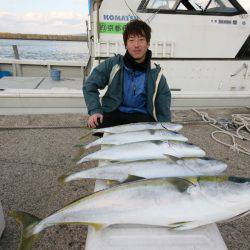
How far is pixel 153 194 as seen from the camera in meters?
1.81

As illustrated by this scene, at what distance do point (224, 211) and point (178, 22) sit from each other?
6.36 metres

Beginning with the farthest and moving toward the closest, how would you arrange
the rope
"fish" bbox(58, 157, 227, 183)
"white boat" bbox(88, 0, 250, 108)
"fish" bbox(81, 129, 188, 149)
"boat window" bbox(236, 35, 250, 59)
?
"boat window" bbox(236, 35, 250, 59)
"white boat" bbox(88, 0, 250, 108)
the rope
"fish" bbox(81, 129, 188, 149)
"fish" bbox(58, 157, 227, 183)

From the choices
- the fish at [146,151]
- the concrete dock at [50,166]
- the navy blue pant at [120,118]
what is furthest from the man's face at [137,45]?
the concrete dock at [50,166]

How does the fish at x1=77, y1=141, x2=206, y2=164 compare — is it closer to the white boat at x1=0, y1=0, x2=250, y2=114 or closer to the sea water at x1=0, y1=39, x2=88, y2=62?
the white boat at x1=0, y1=0, x2=250, y2=114

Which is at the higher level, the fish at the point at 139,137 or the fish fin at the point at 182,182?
the fish fin at the point at 182,182

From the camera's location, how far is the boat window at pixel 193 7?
7.04 m

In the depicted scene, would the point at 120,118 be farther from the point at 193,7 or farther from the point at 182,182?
the point at 193,7

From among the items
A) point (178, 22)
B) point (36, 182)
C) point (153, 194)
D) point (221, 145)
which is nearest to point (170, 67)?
point (178, 22)

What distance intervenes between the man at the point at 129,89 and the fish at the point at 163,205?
186 cm

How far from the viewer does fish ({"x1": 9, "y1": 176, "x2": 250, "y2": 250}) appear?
1.73 m

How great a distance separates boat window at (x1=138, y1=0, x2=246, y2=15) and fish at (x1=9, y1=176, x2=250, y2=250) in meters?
6.09

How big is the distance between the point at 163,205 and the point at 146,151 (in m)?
0.98

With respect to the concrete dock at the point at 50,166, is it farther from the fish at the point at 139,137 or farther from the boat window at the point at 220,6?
the boat window at the point at 220,6

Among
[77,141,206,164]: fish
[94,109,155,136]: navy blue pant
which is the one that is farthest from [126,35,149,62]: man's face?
[77,141,206,164]: fish
